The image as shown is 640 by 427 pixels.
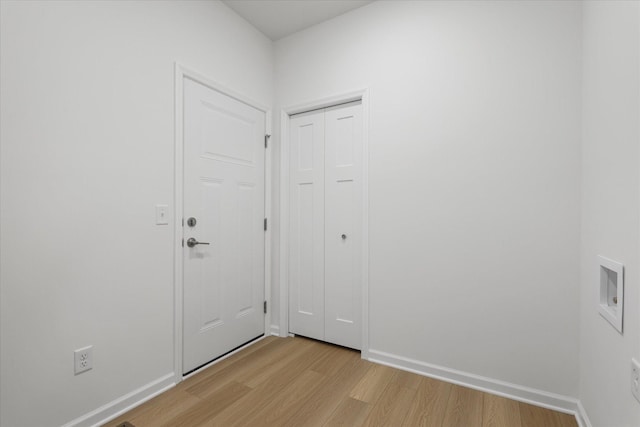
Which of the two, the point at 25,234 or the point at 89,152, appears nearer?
the point at 25,234

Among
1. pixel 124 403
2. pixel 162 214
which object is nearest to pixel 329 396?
pixel 124 403

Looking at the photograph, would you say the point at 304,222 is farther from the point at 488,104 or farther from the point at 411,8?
the point at 411,8

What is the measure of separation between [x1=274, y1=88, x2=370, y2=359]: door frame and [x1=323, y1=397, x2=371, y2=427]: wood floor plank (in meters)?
0.54

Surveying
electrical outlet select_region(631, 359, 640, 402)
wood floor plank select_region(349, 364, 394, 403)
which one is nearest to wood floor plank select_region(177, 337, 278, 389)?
wood floor plank select_region(349, 364, 394, 403)

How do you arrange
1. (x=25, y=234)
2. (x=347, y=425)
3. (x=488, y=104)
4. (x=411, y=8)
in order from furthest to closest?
(x=411, y=8), (x=488, y=104), (x=347, y=425), (x=25, y=234)

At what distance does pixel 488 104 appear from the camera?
1.86m

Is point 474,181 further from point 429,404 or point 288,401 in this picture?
point 288,401

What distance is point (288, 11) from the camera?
237 centimetres

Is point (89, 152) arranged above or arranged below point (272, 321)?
above

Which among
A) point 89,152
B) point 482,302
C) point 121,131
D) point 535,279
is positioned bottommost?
point 482,302

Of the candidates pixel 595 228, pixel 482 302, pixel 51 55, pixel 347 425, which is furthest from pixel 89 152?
pixel 595 228

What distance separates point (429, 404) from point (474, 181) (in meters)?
1.40

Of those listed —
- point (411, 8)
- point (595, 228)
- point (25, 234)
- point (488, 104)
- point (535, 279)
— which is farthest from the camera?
point (411, 8)

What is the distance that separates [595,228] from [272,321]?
2.42m
